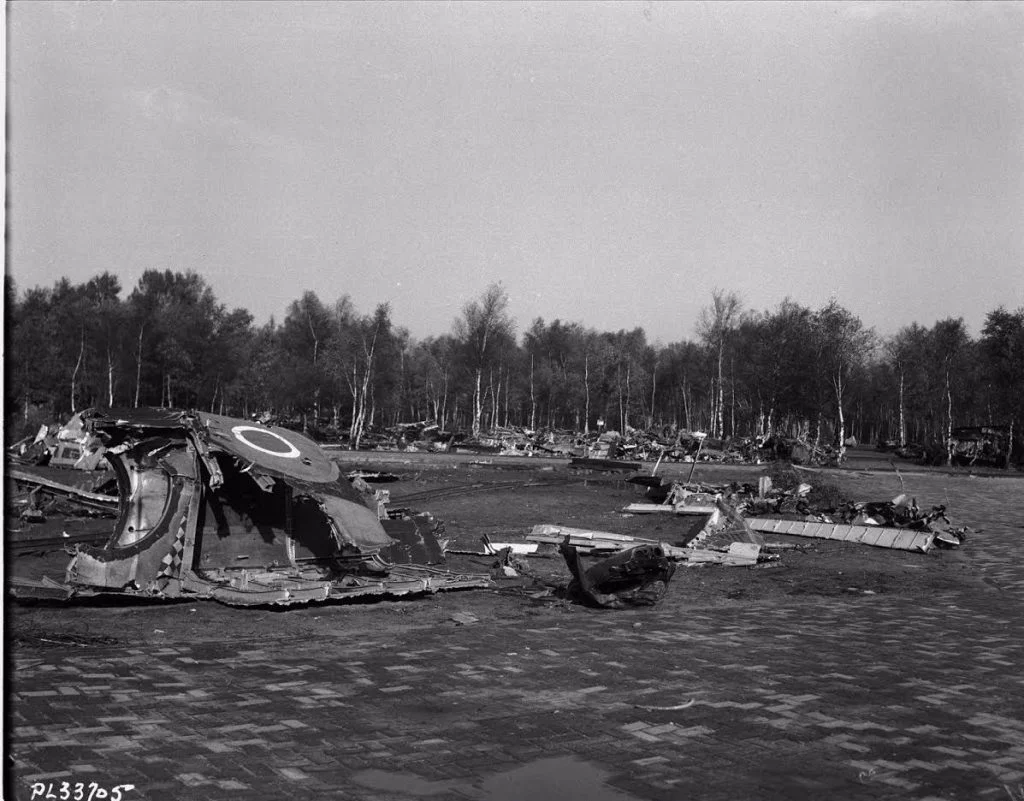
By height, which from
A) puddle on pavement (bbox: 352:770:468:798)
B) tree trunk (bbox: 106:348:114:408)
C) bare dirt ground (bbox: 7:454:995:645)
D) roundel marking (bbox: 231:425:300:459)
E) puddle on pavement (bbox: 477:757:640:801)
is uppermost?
tree trunk (bbox: 106:348:114:408)

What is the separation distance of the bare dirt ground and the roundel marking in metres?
2.12

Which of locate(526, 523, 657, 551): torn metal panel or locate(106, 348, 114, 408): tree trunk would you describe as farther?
locate(106, 348, 114, 408): tree trunk

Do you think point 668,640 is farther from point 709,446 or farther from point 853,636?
point 709,446

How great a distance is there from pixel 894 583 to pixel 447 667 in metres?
9.46

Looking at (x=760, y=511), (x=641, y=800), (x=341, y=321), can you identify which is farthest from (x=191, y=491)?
(x=341, y=321)

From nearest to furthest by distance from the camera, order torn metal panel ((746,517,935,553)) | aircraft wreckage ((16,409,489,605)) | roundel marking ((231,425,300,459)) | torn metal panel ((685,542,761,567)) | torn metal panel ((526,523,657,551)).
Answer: aircraft wreckage ((16,409,489,605)), roundel marking ((231,425,300,459)), torn metal panel ((685,542,761,567)), torn metal panel ((526,523,657,551)), torn metal panel ((746,517,935,553))

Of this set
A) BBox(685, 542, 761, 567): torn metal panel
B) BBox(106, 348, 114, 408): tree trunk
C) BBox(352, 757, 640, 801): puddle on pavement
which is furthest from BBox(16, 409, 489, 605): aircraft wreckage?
BBox(106, 348, 114, 408): tree trunk

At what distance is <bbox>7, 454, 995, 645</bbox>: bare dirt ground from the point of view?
966 centimetres

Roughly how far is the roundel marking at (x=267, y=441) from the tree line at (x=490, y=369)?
1182 inches

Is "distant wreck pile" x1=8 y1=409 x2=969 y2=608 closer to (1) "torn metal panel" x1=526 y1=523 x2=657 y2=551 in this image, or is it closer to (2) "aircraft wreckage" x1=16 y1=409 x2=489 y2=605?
(2) "aircraft wreckage" x1=16 y1=409 x2=489 y2=605

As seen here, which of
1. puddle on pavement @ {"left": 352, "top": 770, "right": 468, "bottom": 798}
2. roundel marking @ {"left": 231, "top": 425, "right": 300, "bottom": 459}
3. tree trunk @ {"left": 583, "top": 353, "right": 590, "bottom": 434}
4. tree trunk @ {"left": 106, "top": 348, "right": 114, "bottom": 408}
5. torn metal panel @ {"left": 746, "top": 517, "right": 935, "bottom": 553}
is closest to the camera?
puddle on pavement @ {"left": 352, "top": 770, "right": 468, "bottom": 798}

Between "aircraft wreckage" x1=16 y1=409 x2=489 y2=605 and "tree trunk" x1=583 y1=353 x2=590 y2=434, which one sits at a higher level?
"tree trunk" x1=583 y1=353 x2=590 y2=434

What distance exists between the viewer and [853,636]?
33.2 feet

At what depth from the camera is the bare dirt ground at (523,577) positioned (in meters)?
9.66
